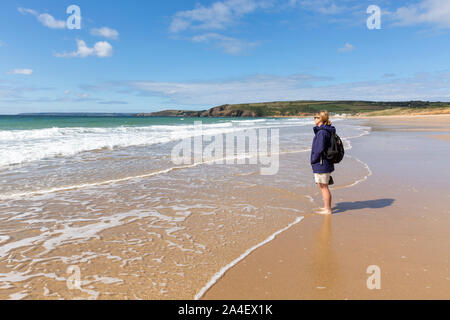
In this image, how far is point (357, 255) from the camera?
3902 mm

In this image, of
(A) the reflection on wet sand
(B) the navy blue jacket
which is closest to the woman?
(B) the navy blue jacket

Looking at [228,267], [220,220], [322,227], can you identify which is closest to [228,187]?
[220,220]

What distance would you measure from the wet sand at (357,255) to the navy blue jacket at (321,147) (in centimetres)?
91

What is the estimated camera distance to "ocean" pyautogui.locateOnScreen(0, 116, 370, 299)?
334cm

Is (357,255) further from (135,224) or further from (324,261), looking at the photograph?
(135,224)

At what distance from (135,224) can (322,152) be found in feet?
11.7

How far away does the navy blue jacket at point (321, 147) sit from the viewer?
5458mm

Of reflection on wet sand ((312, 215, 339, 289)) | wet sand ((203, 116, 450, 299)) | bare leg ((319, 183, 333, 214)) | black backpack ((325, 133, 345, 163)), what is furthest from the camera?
bare leg ((319, 183, 333, 214))

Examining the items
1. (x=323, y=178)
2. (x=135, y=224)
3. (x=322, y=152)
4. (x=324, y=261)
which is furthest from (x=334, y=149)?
(x=135, y=224)

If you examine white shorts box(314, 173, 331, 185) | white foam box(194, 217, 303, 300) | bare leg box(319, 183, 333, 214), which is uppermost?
white shorts box(314, 173, 331, 185)

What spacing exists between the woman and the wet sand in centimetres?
46

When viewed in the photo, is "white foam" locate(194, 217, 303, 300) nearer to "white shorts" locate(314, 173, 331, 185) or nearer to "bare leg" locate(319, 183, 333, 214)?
"bare leg" locate(319, 183, 333, 214)

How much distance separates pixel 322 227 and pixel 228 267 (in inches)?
82.5

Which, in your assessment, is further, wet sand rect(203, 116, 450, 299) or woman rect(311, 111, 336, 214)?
woman rect(311, 111, 336, 214)
